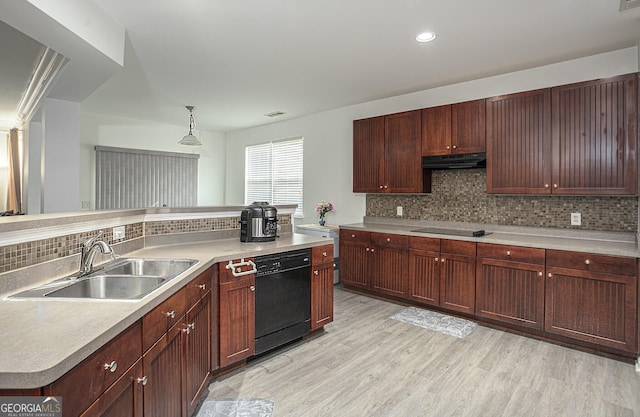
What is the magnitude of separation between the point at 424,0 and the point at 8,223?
268 cm

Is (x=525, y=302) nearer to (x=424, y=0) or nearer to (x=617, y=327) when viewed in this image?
(x=617, y=327)

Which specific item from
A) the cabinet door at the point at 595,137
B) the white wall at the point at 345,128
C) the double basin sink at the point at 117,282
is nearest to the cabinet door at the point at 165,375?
the double basin sink at the point at 117,282

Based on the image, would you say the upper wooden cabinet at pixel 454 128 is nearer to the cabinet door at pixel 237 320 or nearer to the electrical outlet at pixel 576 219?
the electrical outlet at pixel 576 219

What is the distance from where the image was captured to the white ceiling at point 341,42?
250 centimetres

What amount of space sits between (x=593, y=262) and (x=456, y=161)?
1.56 m

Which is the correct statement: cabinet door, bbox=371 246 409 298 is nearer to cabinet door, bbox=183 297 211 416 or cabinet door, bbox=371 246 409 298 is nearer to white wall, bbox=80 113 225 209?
cabinet door, bbox=183 297 211 416

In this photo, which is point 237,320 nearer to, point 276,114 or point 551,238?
point 551,238

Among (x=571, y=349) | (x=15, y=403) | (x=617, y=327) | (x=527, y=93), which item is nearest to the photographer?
(x=15, y=403)

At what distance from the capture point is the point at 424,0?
2383mm

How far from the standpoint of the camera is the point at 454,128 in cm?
391

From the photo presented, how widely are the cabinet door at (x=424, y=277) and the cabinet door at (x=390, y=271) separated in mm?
77

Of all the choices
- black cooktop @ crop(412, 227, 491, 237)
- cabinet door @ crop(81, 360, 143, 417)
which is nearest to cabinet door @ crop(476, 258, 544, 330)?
black cooktop @ crop(412, 227, 491, 237)

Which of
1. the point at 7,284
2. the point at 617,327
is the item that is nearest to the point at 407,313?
the point at 617,327

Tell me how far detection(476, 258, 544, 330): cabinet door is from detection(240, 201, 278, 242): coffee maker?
2.10 meters
